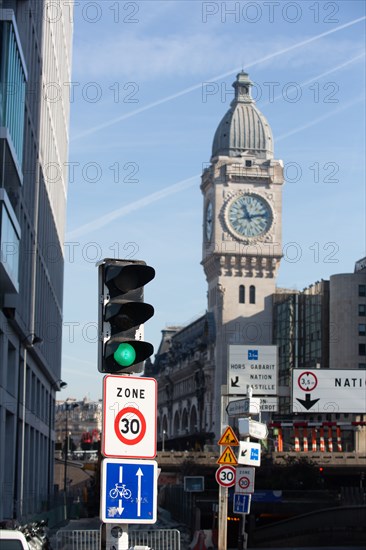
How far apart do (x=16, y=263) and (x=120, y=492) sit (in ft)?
141

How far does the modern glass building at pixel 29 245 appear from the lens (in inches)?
2020

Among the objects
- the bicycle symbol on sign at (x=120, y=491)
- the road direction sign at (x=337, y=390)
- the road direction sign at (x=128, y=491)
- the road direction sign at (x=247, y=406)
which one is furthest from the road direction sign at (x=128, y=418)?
Answer: the road direction sign at (x=337, y=390)

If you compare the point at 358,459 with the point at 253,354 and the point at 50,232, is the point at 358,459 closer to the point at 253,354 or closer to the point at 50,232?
the point at 50,232

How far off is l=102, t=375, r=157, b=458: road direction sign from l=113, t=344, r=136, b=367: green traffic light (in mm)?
170

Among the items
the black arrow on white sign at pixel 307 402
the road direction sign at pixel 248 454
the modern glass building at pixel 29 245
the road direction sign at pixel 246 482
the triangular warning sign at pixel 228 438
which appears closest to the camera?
the triangular warning sign at pixel 228 438

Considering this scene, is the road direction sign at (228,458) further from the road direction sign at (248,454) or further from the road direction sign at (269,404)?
the road direction sign at (269,404)

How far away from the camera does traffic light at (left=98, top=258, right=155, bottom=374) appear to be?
432 inches

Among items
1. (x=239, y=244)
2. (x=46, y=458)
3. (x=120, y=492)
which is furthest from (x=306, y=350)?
(x=120, y=492)

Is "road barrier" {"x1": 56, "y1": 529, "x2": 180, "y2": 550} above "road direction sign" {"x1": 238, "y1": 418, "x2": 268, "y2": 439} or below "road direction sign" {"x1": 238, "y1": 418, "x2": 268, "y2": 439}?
below

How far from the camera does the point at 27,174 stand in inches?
2507

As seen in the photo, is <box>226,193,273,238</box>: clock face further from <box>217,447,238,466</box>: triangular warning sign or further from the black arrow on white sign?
<box>217,447,238,466</box>: triangular warning sign

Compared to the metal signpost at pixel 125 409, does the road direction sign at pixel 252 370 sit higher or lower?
higher

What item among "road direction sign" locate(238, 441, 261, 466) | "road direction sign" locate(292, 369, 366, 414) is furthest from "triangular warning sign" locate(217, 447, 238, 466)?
"road direction sign" locate(292, 369, 366, 414)

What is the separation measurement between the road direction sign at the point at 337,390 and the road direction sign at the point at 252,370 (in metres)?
29.1
